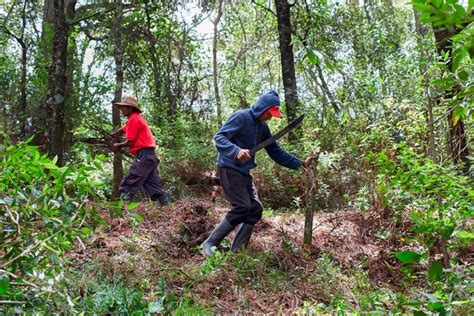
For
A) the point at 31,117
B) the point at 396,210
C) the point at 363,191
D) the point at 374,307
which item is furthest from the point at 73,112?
the point at 374,307

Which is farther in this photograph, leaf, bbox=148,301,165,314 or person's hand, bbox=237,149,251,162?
person's hand, bbox=237,149,251,162

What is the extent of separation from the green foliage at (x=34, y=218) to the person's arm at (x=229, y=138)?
2.52m

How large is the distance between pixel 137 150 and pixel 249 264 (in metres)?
3.42

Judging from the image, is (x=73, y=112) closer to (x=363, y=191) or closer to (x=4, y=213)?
(x=363, y=191)

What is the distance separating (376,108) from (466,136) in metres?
1.11

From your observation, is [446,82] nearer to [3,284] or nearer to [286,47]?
[3,284]

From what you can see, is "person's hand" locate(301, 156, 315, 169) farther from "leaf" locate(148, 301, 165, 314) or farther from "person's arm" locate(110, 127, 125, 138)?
"person's arm" locate(110, 127, 125, 138)

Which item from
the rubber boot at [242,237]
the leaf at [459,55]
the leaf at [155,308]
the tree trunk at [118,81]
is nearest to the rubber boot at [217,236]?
the rubber boot at [242,237]

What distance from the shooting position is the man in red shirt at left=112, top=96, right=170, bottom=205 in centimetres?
752

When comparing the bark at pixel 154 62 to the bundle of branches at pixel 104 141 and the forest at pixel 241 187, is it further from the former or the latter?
the bundle of branches at pixel 104 141

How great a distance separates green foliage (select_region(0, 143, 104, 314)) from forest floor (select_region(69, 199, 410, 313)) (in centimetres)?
133

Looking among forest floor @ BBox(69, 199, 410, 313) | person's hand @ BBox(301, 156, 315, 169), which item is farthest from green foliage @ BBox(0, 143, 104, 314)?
person's hand @ BBox(301, 156, 315, 169)

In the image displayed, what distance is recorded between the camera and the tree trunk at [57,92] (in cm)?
718

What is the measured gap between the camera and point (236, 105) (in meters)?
17.9
